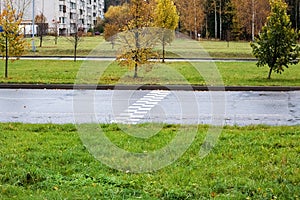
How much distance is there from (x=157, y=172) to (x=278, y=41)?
14.6 m

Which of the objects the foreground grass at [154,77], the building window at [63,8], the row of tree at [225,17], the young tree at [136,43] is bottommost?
the foreground grass at [154,77]

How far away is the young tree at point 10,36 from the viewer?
20.7 m

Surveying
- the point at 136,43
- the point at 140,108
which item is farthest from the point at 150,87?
the point at 140,108

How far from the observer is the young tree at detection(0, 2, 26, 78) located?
20.7 metres

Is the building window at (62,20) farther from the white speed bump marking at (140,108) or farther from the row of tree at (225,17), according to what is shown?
the white speed bump marking at (140,108)

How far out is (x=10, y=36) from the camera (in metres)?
21.2

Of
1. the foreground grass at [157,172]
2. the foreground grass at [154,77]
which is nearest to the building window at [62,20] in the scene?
the foreground grass at [154,77]

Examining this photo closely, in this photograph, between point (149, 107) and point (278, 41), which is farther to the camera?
point (278, 41)

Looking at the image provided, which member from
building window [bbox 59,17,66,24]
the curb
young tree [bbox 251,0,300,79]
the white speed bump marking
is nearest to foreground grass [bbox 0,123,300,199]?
the white speed bump marking

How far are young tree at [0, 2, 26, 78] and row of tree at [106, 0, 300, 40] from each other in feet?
139

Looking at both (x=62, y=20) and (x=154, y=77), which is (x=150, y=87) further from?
(x=62, y=20)

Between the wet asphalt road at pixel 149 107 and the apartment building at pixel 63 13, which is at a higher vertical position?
the apartment building at pixel 63 13

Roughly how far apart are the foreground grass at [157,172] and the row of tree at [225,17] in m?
53.3

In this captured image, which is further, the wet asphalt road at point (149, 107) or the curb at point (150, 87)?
the curb at point (150, 87)
